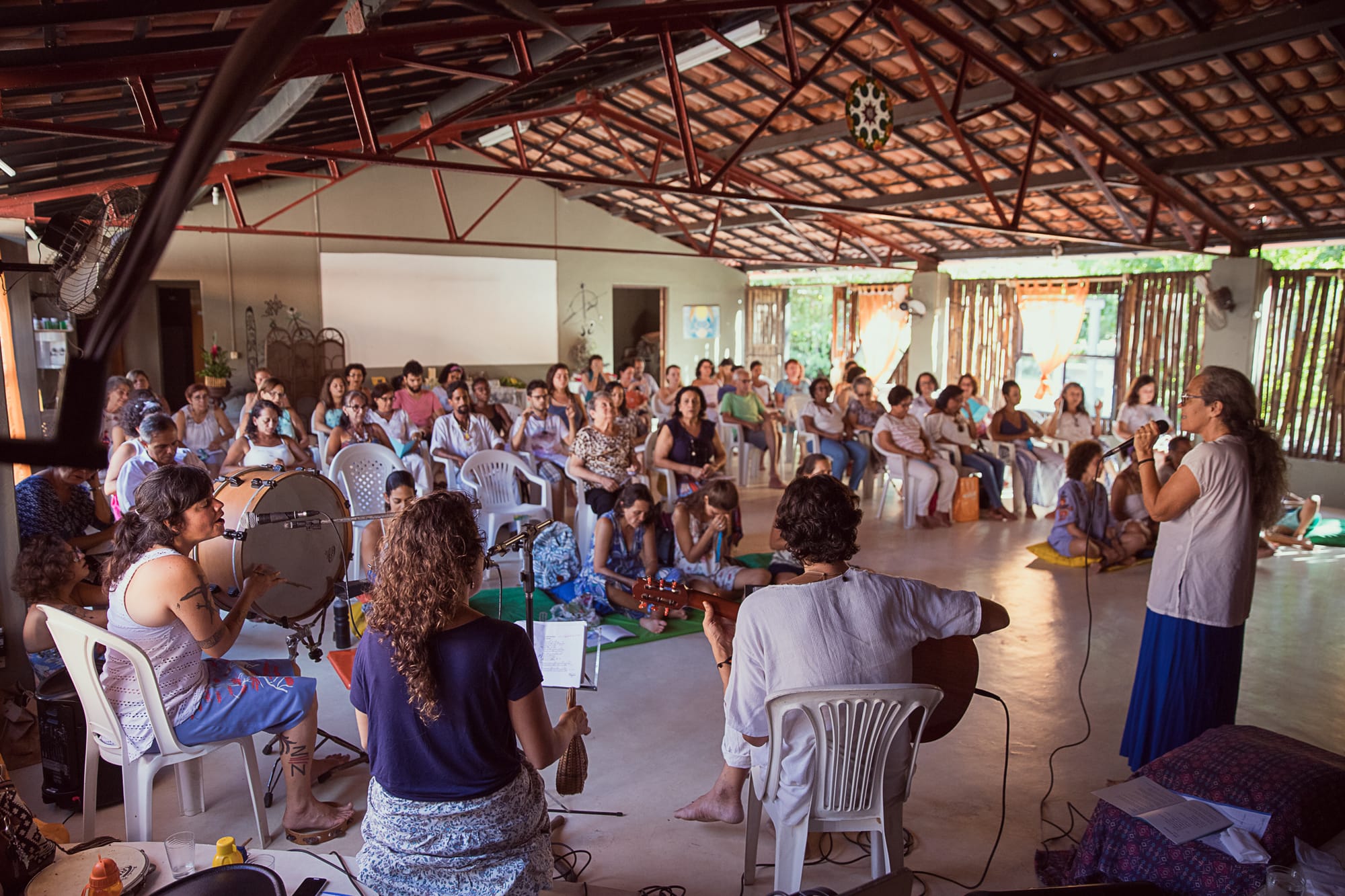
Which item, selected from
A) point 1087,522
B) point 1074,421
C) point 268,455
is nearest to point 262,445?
point 268,455

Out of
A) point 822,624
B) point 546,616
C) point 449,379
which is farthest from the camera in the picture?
point 449,379

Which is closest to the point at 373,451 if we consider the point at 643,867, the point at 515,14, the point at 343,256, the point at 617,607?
the point at 617,607

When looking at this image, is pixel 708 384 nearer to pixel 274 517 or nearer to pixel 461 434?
pixel 461 434

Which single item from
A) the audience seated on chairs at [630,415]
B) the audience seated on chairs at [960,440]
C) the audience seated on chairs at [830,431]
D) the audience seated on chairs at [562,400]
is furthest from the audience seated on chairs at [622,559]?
the audience seated on chairs at [960,440]

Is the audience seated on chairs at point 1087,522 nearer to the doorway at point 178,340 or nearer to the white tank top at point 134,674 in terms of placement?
the white tank top at point 134,674

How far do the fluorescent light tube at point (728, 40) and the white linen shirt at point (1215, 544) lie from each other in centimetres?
437

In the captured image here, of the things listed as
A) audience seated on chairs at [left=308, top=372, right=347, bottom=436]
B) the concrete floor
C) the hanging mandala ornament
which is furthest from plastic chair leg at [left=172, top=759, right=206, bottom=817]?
the hanging mandala ornament

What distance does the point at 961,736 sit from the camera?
3967mm

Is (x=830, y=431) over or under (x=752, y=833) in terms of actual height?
over

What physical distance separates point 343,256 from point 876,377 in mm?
8285

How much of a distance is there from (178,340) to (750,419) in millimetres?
10055

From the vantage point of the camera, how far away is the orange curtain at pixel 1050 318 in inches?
465

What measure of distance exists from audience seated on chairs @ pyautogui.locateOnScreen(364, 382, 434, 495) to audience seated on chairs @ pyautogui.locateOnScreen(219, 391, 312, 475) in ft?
2.84

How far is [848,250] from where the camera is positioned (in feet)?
45.6
